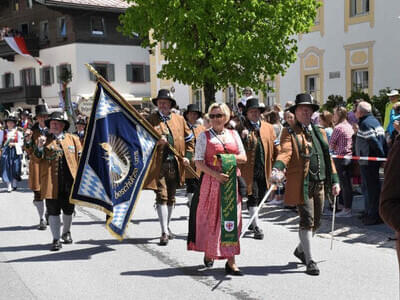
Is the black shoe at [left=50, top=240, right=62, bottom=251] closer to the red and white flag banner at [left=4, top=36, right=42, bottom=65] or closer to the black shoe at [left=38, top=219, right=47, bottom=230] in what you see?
the black shoe at [left=38, top=219, right=47, bottom=230]

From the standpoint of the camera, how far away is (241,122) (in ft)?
27.4

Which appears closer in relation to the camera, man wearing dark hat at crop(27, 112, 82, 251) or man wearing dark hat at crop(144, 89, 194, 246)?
man wearing dark hat at crop(27, 112, 82, 251)

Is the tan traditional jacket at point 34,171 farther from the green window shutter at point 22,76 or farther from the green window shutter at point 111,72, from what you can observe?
the green window shutter at point 22,76

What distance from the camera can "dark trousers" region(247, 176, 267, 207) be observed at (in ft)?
26.1

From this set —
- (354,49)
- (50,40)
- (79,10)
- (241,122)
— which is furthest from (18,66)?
(241,122)

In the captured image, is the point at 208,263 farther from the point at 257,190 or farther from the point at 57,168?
the point at 57,168

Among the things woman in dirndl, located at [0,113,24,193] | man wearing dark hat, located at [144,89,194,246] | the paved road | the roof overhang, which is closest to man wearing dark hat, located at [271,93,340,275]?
the paved road

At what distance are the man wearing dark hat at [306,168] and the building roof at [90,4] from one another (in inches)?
1366

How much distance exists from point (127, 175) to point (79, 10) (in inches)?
1332

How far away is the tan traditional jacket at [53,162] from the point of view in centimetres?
755

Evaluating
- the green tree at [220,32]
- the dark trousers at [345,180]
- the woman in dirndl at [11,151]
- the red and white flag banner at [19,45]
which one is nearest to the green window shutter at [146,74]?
the red and white flag banner at [19,45]

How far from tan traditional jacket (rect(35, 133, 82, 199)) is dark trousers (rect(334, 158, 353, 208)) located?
14.9ft

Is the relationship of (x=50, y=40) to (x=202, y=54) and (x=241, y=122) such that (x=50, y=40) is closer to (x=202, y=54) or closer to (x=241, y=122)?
(x=202, y=54)

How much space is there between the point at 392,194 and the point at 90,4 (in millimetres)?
38608
